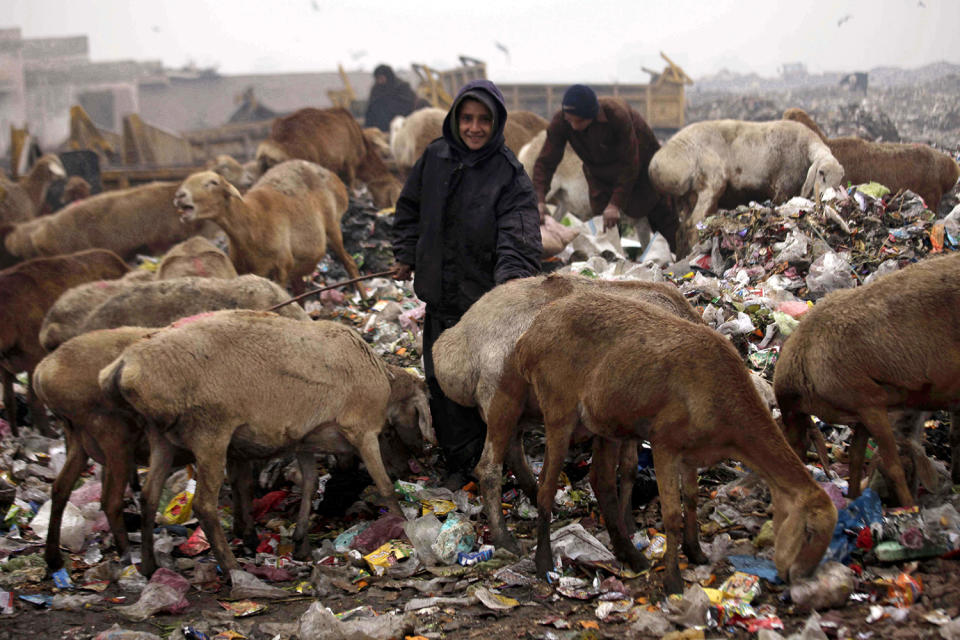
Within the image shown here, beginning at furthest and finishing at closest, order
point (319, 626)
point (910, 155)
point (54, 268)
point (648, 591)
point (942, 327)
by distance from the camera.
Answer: point (910, 155), point (54, 268), point (942, 327), point (648, 591), point (319, 626)

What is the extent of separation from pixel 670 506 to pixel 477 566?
126 centimetres

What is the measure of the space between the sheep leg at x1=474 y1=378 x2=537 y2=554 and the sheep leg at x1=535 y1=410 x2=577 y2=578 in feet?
1.07

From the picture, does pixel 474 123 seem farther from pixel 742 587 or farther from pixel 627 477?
pixel 742 587

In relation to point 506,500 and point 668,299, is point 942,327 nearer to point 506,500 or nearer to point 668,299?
point 668,299

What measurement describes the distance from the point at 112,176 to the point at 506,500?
43.7 feet

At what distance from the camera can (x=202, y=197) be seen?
26.6ft

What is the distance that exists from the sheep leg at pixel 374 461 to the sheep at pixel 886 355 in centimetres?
243

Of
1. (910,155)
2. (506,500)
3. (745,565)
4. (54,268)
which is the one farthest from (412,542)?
(910,155)

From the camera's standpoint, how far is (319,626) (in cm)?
373

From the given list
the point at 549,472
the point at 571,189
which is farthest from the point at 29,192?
the point at 549,472

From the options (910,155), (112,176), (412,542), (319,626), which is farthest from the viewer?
(112,176)

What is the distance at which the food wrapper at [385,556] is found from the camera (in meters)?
4.70

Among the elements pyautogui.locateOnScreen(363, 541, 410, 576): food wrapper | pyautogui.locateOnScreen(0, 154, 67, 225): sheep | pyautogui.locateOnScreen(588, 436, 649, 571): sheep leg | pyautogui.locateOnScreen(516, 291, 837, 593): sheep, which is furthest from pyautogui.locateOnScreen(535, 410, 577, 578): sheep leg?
pyautogui.locateOnScreen(0, 154, 67, 225): sheep

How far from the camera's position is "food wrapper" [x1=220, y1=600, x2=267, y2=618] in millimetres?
4230
